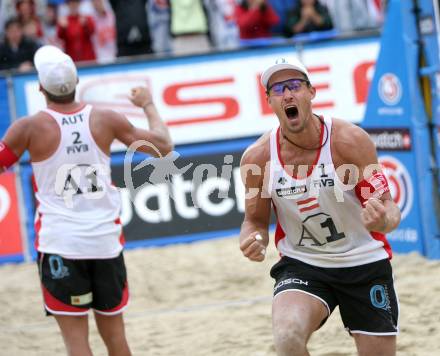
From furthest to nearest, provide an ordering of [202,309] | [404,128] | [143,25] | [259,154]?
[143,25]
[404,128]
[202,309]
[259,154]

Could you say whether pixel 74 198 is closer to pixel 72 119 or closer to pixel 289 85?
pixel 72 119

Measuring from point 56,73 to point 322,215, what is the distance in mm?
1671

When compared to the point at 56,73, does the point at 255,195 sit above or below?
below

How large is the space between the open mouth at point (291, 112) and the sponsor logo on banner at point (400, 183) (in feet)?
14.2

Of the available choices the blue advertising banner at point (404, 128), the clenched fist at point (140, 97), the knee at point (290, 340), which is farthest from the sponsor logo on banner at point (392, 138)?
the knee at point (290, 340)

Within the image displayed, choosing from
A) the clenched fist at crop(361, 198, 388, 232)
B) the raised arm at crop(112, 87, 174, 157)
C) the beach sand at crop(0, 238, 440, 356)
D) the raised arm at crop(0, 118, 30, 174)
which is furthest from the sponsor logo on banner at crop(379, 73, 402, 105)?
the clenched fist at crop(361, 198, 388, 232)

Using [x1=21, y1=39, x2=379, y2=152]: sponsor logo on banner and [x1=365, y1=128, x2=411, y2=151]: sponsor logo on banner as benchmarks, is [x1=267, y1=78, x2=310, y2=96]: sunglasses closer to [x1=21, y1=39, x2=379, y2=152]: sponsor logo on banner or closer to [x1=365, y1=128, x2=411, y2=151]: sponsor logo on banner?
[x1=365, y1=128, x2=411, y2=151]: sponsor logo on banner

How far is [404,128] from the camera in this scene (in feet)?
28.0

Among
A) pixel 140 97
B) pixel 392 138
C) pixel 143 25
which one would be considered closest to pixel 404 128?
pixel 392 138

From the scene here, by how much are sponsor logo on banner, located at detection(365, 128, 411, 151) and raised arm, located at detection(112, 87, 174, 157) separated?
3.63 m

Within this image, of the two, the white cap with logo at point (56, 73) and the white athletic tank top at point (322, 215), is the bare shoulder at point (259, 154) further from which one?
the white cap with logo at point (56, 73)

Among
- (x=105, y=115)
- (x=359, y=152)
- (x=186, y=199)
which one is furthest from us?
(x=186, y=199)

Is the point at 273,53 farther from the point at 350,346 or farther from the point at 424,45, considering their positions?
the point at 350,346

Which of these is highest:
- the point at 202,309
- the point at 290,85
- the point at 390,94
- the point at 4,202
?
the point at 290,85
